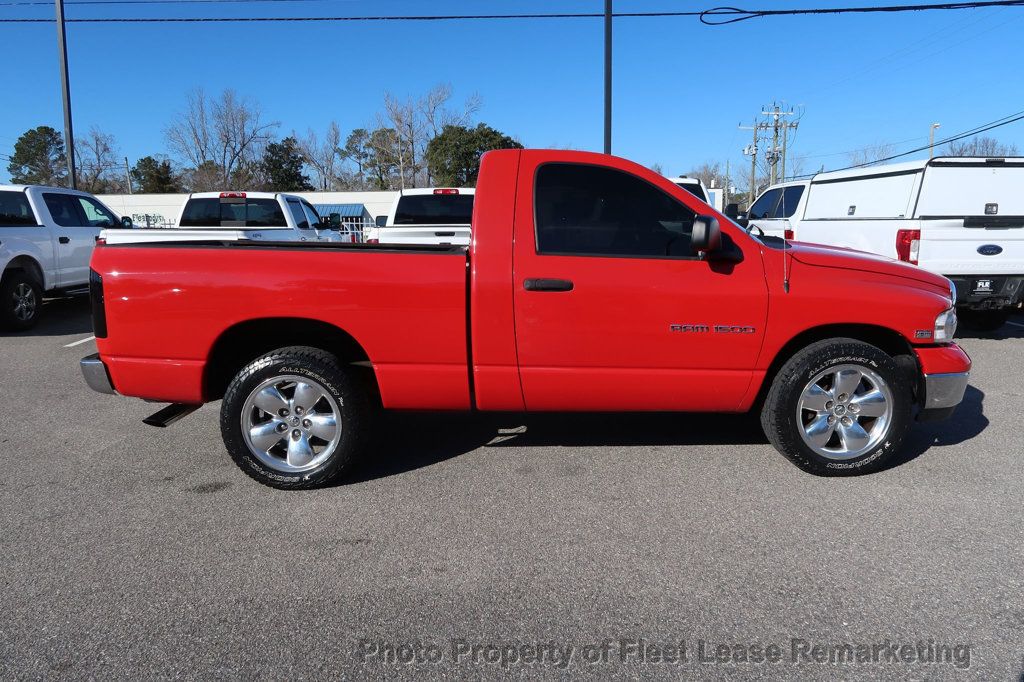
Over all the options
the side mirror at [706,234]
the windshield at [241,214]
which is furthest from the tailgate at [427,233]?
the side mirror at [706,234]

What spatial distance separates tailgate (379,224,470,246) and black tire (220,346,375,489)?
557 cm

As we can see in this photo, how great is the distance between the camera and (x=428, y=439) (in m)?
4.90

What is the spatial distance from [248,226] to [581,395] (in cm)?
889

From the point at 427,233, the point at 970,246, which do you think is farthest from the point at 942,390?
the point at 427,233

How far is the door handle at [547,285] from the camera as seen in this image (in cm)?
380

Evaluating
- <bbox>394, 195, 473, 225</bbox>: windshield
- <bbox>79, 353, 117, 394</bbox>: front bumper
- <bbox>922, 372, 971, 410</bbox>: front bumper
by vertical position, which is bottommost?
<bbox>922, 372, 971, 410</bbox>: front bumper

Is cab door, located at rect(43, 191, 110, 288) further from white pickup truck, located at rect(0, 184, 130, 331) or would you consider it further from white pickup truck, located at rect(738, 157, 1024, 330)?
white pickup truck, located at rect(738, 157, 1024, 330)

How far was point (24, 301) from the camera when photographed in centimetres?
926

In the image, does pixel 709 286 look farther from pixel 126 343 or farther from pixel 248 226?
pixel 248 226

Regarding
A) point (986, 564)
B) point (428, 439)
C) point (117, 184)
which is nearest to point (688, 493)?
point (986, 564)

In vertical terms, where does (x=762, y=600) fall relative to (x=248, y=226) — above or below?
below

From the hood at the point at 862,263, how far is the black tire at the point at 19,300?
9680 millimetres

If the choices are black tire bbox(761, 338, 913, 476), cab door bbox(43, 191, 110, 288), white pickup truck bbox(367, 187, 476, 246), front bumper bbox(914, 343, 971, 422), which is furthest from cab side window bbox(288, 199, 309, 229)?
front bumper bbox(914, 343, 971, 422)

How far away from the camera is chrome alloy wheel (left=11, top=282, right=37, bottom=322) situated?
9.15m
